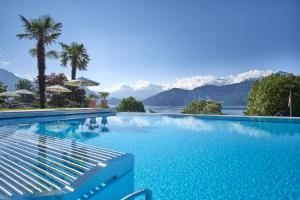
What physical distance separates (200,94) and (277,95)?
66.0m

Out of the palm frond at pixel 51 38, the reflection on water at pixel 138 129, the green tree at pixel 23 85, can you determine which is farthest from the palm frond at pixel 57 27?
the green tree at pixel 23 85

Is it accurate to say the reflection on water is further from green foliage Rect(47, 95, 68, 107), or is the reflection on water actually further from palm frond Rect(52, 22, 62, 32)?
palm frond Rect(52, 22, 62, 32)

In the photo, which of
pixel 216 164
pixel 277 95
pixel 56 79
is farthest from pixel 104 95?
pixel 216 164

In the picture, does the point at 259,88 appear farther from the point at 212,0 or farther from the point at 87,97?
the point at 87,97

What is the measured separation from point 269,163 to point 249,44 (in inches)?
728

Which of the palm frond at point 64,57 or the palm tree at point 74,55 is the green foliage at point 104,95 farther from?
the palm frond at point 64,57

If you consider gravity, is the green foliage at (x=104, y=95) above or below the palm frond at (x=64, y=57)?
below

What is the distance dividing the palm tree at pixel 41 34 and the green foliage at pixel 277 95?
628 inches

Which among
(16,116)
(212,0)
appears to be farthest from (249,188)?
(212,0)

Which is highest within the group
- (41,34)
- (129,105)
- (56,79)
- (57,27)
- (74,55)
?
(57,27)

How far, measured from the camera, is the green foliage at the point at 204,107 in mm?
20719

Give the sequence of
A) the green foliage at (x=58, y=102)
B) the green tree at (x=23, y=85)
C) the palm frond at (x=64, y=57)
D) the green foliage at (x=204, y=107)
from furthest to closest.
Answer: the green tree at (x=23, y=85) → the palm frond at (x=64, y=57) → the green foliage at (x=204, y=107) → the green foliage at (x=58, y=102)

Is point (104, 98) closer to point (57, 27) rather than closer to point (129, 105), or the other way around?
point (129, 105)

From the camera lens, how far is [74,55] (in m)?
22.6
